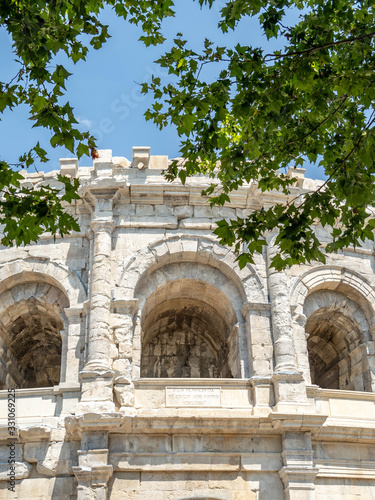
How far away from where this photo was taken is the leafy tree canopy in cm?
744

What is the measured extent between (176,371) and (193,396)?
3.97 metres

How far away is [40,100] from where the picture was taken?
7.29 meters

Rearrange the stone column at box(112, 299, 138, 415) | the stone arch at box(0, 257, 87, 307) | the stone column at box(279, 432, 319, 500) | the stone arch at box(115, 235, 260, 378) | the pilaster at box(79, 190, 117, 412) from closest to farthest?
1. the stone column at box(279, 432, 319, 500)
2. the pilaster at box(79, 190, 117, 412)
3. the stone column at box(112, 299, 138, 415)
4. the stone arch at box(115, 235, 260, 378)
5. the stone arch at box(0, 257, 87, 307)

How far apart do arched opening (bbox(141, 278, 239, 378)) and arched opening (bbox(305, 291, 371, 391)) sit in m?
1.87

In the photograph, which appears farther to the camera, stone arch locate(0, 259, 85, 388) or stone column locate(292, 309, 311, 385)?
stone arch locate(0, 259, 85, 388)

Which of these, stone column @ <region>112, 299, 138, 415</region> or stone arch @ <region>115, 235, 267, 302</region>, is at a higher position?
stone arch @ <region>115, 235, 267, 302</region>

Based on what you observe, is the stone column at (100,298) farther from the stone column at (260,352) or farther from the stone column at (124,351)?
the stone column at (260,352)

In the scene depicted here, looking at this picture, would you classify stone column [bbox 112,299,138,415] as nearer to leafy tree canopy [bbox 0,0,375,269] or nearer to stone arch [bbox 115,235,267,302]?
stone arch [bbox 115,235,267,302]

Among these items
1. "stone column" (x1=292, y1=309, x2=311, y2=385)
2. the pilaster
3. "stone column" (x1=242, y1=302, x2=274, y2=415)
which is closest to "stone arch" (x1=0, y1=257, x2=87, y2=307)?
the pilaster

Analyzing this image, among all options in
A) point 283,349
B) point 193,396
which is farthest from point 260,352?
point 193,396

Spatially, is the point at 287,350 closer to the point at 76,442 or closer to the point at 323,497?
the point at 323,497

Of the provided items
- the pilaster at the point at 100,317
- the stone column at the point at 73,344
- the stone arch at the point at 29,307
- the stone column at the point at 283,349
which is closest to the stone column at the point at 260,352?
the stone column at the point at 283,349

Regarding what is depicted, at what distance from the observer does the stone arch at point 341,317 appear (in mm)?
14086

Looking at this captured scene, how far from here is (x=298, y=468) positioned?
11.8m
